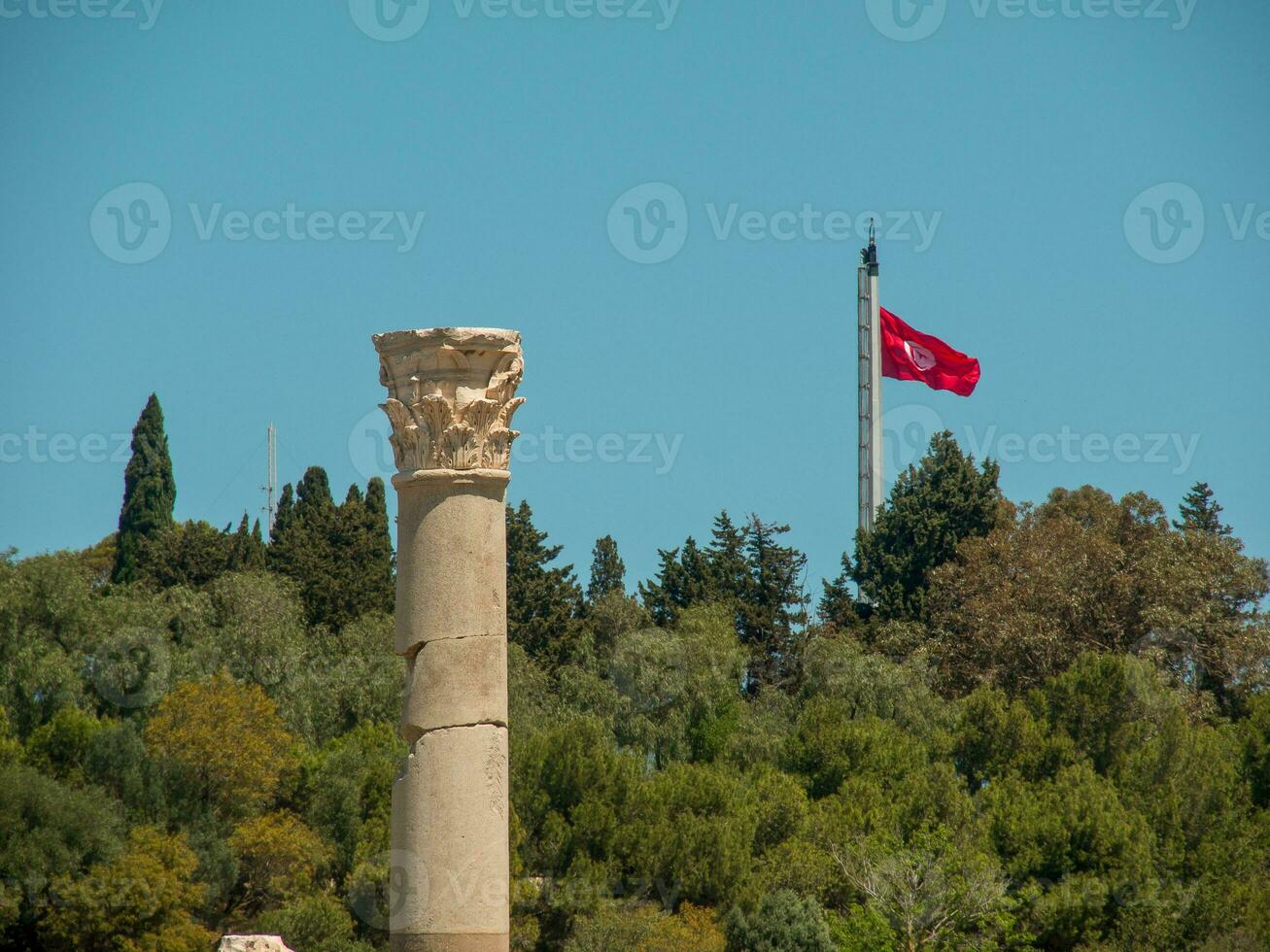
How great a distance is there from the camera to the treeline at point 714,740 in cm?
3738

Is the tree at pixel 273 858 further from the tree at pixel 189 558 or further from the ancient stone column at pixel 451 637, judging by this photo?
the ancient stone column at pixel 451 637

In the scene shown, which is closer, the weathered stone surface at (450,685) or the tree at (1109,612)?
the weathered stone surface at (450,685)

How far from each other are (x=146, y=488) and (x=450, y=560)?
5203 centimetres

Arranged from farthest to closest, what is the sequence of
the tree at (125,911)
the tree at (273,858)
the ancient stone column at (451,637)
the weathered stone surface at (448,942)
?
the tree at (273,858) < the tree at (125,911) < the ancient stone column at (451,637) < the weathered stone surface at (448,942)

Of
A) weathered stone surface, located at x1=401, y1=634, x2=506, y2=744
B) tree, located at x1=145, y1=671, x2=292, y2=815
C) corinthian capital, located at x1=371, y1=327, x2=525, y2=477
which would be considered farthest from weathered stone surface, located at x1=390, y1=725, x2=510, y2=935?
tree, located at x1=145, y1=671, x2=292, y2=815

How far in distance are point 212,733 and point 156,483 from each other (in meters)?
26.5

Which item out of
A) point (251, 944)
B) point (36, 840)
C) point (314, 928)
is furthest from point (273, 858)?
point (251, 944)

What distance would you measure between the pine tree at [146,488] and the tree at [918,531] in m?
21.3

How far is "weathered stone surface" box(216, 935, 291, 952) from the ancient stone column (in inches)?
710

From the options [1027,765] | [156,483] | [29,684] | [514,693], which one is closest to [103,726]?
[29,684]

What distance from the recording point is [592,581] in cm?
6919

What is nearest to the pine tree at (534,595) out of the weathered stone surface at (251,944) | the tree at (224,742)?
the tree at (224,742)

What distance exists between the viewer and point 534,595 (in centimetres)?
6066

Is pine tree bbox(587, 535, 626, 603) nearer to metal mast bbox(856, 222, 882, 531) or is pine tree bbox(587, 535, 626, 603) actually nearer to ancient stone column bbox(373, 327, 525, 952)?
metal mast bbox(856, 222, 882, 531)
